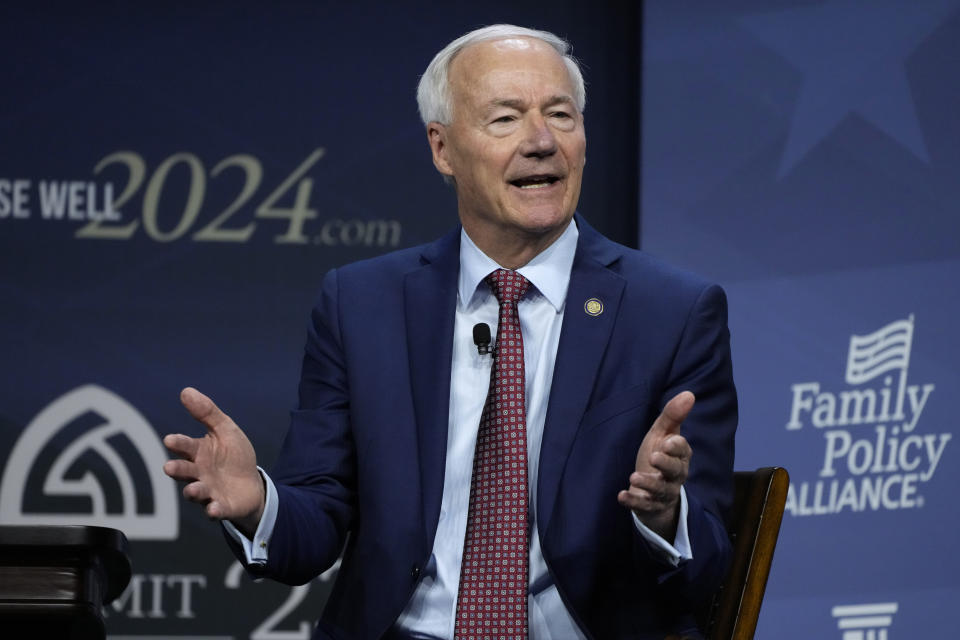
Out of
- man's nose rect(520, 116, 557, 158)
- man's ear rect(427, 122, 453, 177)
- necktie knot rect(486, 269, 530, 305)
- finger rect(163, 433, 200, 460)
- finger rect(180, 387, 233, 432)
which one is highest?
man's ear rect(427, 122, 453, 177)

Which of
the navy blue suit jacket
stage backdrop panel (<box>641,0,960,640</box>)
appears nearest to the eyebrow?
the navy blue suit jacket

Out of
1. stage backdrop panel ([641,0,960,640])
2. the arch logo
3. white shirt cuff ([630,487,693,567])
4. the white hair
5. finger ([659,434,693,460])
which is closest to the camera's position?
finger ([659,434,693,460])

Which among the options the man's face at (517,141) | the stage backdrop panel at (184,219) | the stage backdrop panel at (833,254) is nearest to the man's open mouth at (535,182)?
the man's face at (517,141)

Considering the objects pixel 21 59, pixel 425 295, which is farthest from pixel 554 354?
pixel 21 59

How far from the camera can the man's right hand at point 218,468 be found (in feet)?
5.60

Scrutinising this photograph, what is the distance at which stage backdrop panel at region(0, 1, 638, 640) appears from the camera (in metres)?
3.93

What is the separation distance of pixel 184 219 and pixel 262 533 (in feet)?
7.46

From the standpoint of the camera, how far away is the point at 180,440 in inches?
66.3

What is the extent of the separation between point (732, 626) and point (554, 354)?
508mm

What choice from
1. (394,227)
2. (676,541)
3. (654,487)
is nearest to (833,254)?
(394,227)

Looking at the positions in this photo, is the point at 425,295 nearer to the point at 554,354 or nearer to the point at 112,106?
the point at 554,354

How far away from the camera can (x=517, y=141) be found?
2168 millimetres

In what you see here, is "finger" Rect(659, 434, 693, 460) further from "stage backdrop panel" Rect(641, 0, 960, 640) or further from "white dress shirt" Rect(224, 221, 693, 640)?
"stage backdrop panel" Rect(641, 0, 960, 640)

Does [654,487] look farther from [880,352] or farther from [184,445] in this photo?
[880,352]
